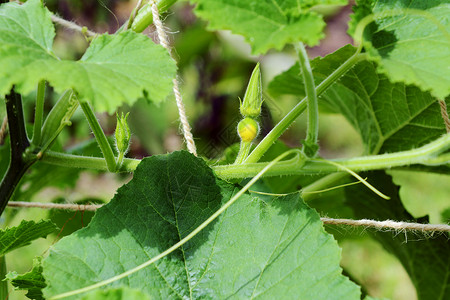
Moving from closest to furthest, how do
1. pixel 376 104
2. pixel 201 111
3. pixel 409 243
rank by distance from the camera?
pixel 376 104, pixel 409 243, pixel 201 111

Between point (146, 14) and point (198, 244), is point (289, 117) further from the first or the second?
point (146, 14)

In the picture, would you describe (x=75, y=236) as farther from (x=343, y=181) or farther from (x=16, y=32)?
(x=343, y=181)

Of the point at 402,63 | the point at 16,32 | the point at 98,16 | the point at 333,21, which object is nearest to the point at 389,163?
the point at 402,63

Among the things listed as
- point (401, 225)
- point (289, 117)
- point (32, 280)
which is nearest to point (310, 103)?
point (289, 117)

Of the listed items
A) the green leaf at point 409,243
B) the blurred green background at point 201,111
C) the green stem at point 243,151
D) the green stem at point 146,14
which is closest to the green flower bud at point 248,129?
the green stem at point 243,151

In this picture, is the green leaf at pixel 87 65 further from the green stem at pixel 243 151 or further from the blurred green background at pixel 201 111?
the blurred green background at pixel 201 111
